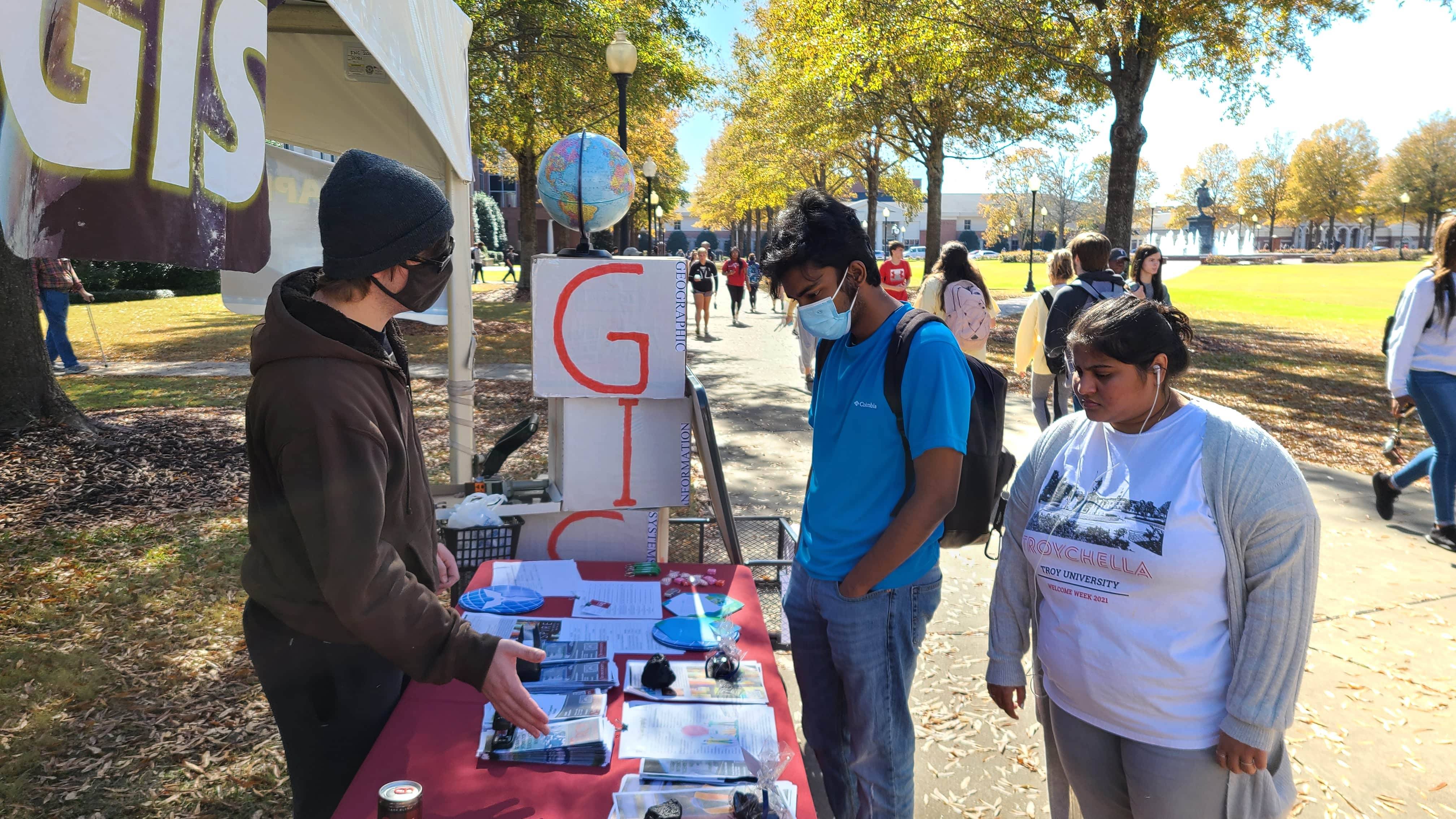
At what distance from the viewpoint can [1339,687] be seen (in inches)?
160

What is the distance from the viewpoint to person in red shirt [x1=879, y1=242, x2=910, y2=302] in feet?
41.0

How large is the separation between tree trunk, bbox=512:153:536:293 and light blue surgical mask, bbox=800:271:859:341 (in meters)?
18.3

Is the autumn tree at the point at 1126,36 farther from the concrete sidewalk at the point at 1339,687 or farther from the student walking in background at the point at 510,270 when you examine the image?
the student walking in background at the point at 510,270

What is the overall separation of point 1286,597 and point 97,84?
2963mm

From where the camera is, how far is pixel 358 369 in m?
1.75

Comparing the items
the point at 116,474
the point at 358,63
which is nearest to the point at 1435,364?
the point at 358,63

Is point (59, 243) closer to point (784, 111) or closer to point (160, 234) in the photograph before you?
point (160, 234)

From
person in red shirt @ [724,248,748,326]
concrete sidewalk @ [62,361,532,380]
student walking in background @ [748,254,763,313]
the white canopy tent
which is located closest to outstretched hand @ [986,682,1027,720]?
the white canopy tent

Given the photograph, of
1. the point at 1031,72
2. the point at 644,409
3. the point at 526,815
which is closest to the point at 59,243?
the point at 526,815

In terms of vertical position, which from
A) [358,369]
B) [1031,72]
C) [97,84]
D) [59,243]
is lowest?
[358,369]

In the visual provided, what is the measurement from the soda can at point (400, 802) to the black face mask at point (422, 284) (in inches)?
39.7

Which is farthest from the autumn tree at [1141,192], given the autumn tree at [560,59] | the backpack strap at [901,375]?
the backpack strap at [901,375]

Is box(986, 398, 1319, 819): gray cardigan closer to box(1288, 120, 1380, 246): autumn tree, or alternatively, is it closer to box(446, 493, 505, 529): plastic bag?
box(446, 493, 505, 529): plastic bag

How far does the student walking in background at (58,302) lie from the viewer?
11672 mm
